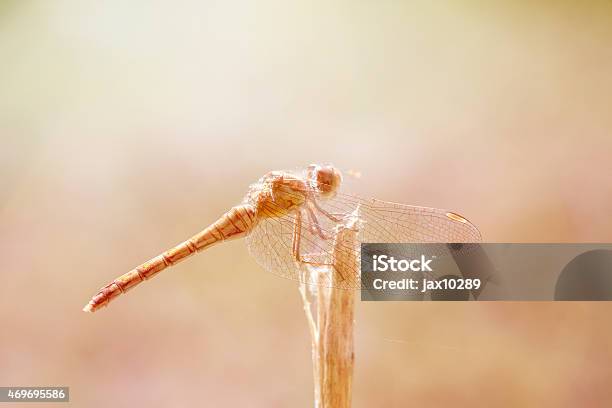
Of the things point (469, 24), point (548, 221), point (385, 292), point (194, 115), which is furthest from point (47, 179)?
point (548, 221)

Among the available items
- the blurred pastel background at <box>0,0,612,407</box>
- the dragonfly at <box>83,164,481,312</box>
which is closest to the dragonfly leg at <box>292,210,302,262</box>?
Answer: the dragonfly at <box>83,164,481,312</box>

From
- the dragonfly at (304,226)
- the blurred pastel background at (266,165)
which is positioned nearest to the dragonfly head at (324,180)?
the dragonfly at (304,226)

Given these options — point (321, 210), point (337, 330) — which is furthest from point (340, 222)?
point (337, 330)

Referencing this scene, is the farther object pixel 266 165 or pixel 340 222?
pixel 266 165

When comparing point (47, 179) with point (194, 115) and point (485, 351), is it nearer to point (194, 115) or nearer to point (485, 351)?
point (194, 115)

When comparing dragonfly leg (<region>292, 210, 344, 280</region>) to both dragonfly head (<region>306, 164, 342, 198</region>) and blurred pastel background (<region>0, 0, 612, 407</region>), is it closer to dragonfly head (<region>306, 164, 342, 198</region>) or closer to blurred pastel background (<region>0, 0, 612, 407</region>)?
dragonfly head (<region>306, 164, 342, 198</region>)

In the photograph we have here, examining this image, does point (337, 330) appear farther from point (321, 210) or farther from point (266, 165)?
point (266, 165)

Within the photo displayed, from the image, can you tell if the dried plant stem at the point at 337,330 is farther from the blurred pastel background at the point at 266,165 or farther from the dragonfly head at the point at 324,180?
the blurred pastel background at the point at 266,165
